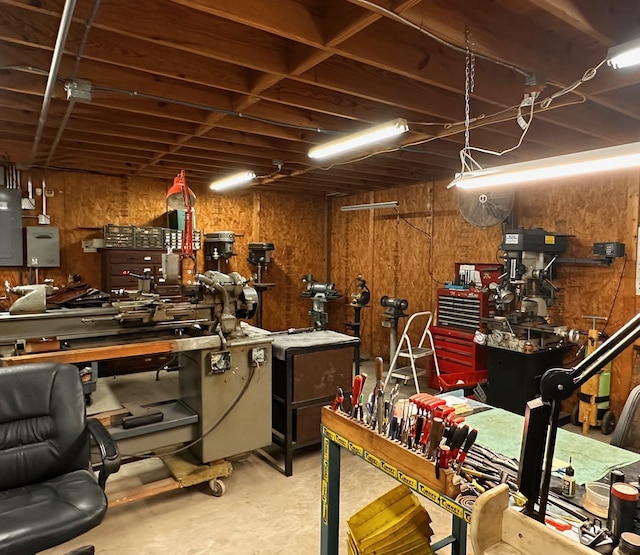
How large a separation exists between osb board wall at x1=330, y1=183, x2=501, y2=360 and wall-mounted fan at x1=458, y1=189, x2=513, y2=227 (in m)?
0.67

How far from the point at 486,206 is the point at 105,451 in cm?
359

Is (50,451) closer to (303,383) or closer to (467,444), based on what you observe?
(303,383)

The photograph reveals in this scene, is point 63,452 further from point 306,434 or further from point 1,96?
point 1,96

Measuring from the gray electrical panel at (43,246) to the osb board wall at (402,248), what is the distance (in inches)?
151

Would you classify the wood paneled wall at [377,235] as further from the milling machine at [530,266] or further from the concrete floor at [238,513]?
the concrete floor at [238,513]

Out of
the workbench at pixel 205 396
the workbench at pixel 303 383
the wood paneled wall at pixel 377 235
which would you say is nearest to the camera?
the workbench at pixel 205 396

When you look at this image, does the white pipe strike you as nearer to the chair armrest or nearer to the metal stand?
the chair armrest

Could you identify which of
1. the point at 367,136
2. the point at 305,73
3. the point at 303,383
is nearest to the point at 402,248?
the point at 367,136

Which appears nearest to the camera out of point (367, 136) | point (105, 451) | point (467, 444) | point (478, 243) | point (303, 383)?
point (467, 444)

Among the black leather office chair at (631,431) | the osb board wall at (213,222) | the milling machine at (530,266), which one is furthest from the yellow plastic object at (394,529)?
the osb board wall at (213,222)

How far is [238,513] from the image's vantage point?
103 inches

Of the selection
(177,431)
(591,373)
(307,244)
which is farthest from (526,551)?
(307,244)

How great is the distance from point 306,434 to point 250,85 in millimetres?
2363

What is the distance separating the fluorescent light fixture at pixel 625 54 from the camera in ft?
6.13
